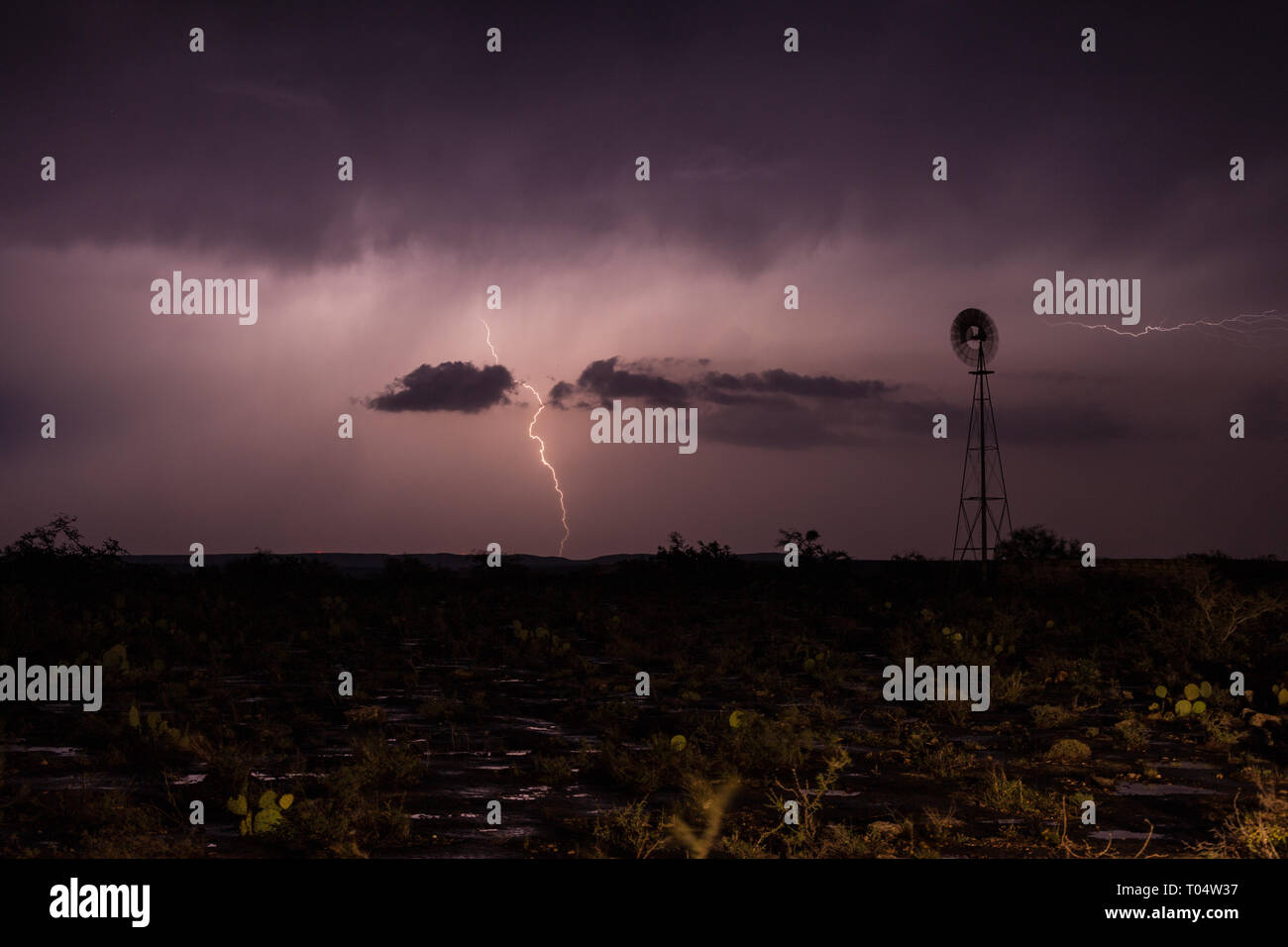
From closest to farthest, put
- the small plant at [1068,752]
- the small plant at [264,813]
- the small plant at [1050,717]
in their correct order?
1. the small plant at [264,813]
2. the small plant at [1068,752]
3. the small plant at [1050,717]

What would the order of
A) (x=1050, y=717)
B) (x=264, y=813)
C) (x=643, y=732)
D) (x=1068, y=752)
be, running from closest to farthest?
(x=264, y=813)
(x=1068, y=752)
(x=643, y=732)
(x=1050, y=717)

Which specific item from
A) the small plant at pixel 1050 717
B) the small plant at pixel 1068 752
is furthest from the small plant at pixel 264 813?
the small plant at pixel 1050 717

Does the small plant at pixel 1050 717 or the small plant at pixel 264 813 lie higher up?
the small plant at pixel 264 813

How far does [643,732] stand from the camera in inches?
545

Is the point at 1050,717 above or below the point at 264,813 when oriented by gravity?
below

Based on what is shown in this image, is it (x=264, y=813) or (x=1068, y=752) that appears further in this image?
(x=1068, y=752)

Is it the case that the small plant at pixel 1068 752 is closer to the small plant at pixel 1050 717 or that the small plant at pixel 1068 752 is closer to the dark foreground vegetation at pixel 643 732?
the dark foreground vegetation at pixel 643 732

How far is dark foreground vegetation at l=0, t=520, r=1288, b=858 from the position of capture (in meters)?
8.93

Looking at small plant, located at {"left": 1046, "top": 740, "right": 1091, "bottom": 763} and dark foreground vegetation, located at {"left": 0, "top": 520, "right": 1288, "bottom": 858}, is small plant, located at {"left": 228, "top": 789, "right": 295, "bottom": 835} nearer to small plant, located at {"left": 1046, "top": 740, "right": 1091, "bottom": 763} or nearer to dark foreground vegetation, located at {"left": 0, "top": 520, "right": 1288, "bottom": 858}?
dark foreground vegetation, located at {"left": 0, "top": 520, "right": 1288, "bottom": 858}

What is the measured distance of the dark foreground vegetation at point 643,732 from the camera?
29.3ft

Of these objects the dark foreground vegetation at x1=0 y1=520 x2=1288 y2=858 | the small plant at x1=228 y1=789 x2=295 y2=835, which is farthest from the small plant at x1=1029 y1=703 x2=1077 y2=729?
the small plant at x1=228 y1=789 x2=295 y2=835

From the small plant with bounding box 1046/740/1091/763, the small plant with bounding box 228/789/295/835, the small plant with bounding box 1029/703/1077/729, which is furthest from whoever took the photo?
the small plant with bounding box 1029/703/1077/729

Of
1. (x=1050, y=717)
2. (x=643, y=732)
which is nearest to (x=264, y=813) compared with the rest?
(x=643, y=732)

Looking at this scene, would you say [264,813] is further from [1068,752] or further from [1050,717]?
[1050,717]
